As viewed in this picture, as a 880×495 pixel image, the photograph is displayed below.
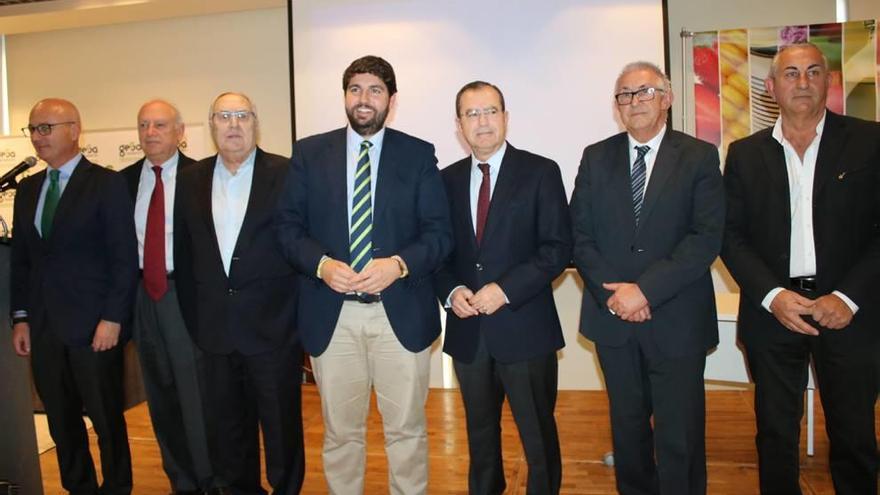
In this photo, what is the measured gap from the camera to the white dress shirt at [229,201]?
2.74 meters

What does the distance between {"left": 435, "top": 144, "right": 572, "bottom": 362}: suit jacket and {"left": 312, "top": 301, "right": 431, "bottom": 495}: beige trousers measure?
0.27 metres

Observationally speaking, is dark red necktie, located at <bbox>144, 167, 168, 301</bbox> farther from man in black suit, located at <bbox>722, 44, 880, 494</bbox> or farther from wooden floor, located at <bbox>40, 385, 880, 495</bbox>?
man in black suit, located at <bbox>722, 44, 880, 494</bbox>

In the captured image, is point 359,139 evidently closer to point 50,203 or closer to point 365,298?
point 365,298

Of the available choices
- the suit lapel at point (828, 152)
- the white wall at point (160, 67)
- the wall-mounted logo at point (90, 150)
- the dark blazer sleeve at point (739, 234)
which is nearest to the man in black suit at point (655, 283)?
the dark blazer sleeve at point (739, 234)

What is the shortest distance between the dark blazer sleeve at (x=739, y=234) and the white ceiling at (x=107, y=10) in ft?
14.2

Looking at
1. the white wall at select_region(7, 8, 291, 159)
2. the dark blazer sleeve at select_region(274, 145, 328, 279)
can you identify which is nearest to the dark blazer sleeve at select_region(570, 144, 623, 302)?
the dark blazer sleeve at select_region(274, 145, 328, 279)

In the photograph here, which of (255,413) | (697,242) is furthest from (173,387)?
(697,242)

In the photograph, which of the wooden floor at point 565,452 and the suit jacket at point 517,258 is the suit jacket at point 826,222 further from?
the wooden floor at point 565,452

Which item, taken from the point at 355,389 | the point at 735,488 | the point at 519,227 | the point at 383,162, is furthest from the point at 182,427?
the point at 735,488

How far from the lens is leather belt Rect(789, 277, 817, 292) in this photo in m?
2.43

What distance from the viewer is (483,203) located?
261cm

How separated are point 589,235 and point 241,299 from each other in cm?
146

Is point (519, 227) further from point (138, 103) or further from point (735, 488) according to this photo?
point (138, 103)

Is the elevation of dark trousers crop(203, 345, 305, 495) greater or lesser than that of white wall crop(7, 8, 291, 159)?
lesser
